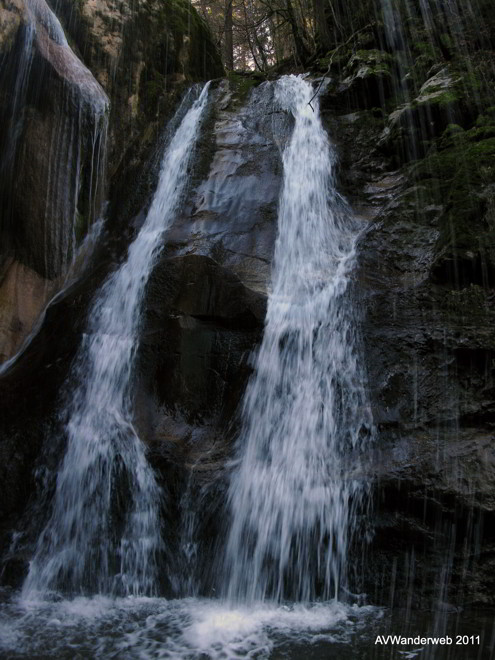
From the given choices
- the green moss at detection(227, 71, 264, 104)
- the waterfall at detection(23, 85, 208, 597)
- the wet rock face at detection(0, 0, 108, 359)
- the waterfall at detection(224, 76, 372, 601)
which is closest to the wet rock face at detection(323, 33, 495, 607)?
the waterfall at detection(224, 76, 372, 601)

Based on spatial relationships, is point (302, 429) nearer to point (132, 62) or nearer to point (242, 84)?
point (132, 62)

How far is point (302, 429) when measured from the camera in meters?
5.05

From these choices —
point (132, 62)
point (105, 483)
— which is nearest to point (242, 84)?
point (132, 62)

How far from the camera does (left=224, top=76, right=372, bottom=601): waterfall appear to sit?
4.34 m

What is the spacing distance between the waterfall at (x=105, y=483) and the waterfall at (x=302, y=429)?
2.91ft

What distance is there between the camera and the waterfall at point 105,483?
464 cm

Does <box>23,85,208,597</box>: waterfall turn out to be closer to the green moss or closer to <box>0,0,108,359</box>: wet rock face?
<box>0,0,108,359</box>: wet rock face

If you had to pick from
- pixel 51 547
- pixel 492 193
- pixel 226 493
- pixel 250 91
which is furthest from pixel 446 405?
pixel 250 91

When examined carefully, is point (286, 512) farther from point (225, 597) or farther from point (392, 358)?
point (392, 358)

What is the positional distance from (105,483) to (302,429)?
6.59 ft

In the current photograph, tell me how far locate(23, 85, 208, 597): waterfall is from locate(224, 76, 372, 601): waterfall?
2.91 feet

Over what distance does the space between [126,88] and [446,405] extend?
7454 millimetres

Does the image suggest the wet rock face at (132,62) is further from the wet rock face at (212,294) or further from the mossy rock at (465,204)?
the mossy rock at (465,204)

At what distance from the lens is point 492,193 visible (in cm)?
560
